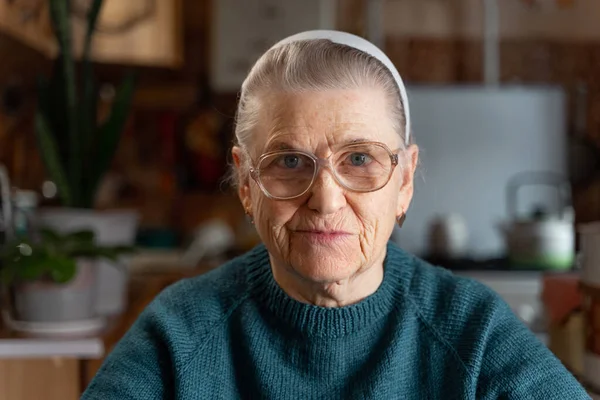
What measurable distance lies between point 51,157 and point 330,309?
3.44ft

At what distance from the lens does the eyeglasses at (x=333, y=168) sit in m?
1.03

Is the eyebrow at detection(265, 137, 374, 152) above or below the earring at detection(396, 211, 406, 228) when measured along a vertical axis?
above

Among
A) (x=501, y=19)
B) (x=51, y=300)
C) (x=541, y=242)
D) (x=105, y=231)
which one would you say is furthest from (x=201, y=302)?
(x=501, y=19)

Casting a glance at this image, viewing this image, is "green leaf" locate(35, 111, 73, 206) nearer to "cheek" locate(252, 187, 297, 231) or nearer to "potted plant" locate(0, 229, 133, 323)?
"potted plant" locate(0, 229, 133, 323)

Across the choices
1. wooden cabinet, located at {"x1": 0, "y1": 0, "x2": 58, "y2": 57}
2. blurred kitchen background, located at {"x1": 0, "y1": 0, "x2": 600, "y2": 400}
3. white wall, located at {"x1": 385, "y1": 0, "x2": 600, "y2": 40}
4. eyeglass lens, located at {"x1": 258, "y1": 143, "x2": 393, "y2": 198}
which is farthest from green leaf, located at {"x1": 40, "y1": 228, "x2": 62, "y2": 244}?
white wall, located at {"x1": 385, "y1": 0, "x2": 600, "y2": 40}

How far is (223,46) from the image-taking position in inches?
155

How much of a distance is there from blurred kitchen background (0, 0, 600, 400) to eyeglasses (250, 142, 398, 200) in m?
2.14

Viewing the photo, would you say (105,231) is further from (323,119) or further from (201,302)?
(323,119)

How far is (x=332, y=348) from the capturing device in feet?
3.65

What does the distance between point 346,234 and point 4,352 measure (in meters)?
0.83

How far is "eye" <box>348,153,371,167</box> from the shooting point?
3.40 feet

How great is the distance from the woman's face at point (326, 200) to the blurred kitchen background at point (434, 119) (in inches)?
84.2

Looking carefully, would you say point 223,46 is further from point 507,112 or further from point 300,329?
point 300,329

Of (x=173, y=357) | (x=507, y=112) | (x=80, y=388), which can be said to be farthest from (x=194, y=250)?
(x=173, y=357)
